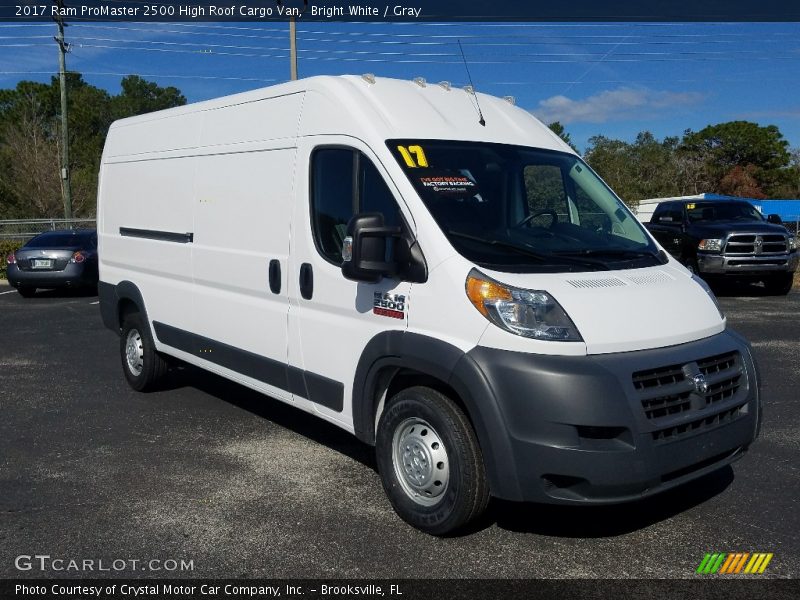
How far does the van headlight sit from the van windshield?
20cm

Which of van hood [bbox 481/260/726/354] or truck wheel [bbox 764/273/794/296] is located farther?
truck wheel [bbox 764/273/794/296]

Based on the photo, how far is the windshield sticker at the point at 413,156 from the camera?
4457mm

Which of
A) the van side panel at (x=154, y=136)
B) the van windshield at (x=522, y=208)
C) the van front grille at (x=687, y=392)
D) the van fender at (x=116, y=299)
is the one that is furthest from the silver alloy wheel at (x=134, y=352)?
the van front grille at (x=687, y=392)

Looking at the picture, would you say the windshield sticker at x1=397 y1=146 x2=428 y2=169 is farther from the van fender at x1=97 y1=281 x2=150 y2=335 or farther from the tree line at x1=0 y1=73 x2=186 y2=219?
the tree line at x1=0 y1=73 x2=186 y2=219

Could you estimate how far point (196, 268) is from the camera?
615cm

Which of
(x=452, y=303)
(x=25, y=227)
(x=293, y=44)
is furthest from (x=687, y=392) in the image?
(x=25, y=227)

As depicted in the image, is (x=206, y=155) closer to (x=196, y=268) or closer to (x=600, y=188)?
(x=196, y=268)

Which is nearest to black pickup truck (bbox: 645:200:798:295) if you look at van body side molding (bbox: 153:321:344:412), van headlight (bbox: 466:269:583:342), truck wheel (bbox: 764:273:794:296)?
truck wheel (bbox: 764:273:794:296)

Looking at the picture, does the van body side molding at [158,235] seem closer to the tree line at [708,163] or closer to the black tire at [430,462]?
the black tire at [430,462]

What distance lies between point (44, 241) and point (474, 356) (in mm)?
15042

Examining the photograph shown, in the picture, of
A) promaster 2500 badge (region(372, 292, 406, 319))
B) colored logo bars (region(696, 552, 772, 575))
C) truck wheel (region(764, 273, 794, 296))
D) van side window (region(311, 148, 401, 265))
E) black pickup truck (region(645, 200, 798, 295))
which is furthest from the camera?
truck wheel (region(764, 273, 794, 296))

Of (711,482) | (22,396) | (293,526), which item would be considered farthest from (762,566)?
(22,396)

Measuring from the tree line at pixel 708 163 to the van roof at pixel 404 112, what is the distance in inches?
1879
